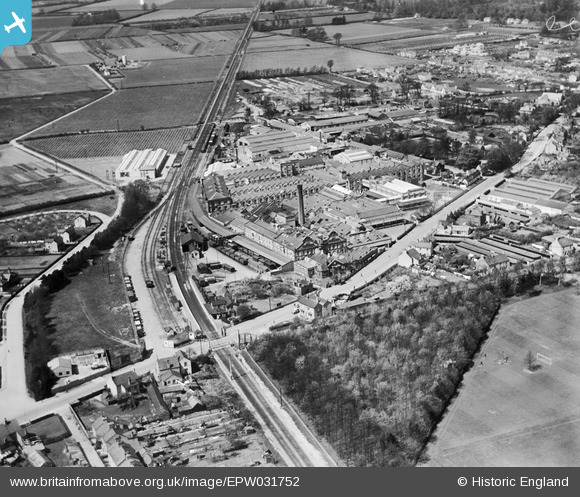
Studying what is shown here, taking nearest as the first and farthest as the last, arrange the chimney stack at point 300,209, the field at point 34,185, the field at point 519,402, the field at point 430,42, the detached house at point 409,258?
the field at point 519,402 < the detached house at point 409,258 < the chimney stack at point 300,209 < the field at point 34,185 < the field at point 430,42

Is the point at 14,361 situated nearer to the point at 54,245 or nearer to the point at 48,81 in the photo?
the point at 54,245

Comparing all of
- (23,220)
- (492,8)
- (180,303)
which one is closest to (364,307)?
(180,303)

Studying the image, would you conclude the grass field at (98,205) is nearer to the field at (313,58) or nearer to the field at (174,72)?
the field at (174,72)

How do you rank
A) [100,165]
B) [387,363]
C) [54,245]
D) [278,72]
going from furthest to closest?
1. [278,72]
2. [100,165]
3. [54,245]
4. [387,363]

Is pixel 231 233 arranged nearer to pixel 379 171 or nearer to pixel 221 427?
pixel 379 171

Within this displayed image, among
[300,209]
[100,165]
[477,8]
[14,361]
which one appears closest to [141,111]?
[100,165]

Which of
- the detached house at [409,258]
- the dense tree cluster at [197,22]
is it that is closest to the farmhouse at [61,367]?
the detached house at [409,258]
